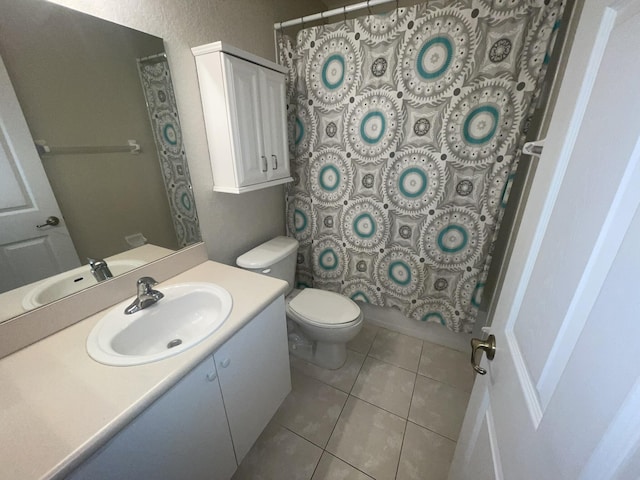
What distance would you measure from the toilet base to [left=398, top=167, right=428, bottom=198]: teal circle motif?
1009mm

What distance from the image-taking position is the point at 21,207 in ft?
2.50

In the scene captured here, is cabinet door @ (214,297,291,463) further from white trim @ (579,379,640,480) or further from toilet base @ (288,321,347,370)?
white trim @ (579,379,640,480)

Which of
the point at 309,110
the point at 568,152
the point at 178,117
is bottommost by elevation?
the point at 568,152

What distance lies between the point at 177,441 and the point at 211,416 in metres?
0.11

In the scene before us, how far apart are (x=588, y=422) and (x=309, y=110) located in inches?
67.1

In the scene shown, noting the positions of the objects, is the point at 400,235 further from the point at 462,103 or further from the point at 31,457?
the point at 31,457

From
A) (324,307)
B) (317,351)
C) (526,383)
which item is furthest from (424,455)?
(526,383)

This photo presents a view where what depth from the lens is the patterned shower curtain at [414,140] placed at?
117 cm

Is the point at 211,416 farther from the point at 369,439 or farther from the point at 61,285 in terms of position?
the point at 369,439

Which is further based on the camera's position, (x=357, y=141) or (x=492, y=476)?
(x=357, y=141)

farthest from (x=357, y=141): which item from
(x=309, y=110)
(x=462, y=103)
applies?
(x=462, y=103)

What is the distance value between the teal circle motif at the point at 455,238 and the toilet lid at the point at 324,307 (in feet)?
2.06

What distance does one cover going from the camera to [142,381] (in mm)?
665

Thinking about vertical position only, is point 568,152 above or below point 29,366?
above
